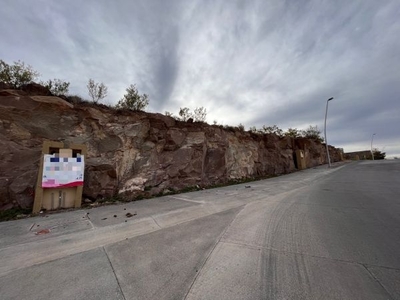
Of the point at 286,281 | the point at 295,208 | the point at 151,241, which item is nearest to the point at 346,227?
the point at 295,208

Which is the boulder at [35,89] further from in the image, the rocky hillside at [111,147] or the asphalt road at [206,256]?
the asphalt road at [206,256]

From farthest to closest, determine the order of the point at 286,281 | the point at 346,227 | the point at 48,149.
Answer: the point at 48,149, the point at 346,227, the point at 286,281

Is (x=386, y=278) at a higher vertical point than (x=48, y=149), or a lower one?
lower

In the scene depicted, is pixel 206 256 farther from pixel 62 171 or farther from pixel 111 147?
pixel 111 147

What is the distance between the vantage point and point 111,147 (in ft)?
25.1

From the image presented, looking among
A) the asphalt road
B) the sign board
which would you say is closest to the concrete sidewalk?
the asphalt road

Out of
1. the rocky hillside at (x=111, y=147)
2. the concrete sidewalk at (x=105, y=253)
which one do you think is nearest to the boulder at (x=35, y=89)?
the rocky hillside at (x=111, y=147)

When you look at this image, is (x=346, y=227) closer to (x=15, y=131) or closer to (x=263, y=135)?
(x=15, y=131)

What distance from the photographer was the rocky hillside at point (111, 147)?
18.7 ft

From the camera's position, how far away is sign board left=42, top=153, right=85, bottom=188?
5.49 meters

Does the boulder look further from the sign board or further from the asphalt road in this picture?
the asphalt road

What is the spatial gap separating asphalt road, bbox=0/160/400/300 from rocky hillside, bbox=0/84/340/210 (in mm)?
2078

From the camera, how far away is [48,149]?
563 cm

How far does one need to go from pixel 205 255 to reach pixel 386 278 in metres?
2.25
